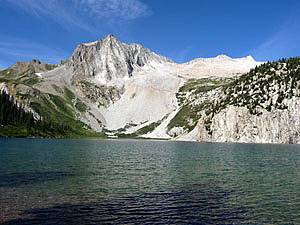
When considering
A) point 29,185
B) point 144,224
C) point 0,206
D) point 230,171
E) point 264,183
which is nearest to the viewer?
point 144,224

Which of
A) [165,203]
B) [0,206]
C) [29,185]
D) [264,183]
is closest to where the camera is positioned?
[0,206]

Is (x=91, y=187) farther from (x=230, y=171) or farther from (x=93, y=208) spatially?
(x=230, y=171)

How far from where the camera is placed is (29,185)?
57375 mm

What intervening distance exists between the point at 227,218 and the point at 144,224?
8883 mm

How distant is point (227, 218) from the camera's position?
39.5 metres

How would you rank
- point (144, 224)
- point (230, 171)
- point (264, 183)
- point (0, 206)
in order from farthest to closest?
point (230, 171), point (264, 183), point (0, 206), point (144, 224)

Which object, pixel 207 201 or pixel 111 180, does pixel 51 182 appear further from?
pixel 207 201

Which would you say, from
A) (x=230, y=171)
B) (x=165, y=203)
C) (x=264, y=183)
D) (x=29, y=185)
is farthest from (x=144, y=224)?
(x=230, y=171)

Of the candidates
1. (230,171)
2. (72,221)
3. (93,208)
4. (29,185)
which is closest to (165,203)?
(93,208)

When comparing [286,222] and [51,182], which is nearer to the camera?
[286,222]

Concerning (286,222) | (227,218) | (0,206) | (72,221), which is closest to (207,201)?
(227,218)

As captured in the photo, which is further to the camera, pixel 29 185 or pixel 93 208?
pixel 29 185

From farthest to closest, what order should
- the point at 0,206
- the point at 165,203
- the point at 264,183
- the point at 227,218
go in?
the point at 264,183, the point at 165,203, the point at 0,206, the point at 227,218

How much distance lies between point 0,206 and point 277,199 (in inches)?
1320
